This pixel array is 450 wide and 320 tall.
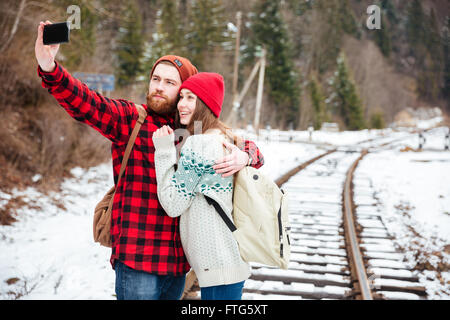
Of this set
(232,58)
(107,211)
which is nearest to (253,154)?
(107,211)

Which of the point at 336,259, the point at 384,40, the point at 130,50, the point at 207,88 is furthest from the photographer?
the point at 384,40

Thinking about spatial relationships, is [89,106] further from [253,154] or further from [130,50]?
[130,50]

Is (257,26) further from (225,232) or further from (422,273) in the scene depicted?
(225,232)

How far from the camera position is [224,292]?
1602 millimetres

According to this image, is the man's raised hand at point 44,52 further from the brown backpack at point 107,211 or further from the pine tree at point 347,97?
the pine tree at point 347,97

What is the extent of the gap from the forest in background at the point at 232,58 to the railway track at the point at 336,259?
5.51m

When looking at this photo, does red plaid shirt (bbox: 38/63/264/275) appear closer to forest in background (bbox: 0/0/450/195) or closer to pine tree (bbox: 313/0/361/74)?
forest in background (bbox: 0/0/450/195)

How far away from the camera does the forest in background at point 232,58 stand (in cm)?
769

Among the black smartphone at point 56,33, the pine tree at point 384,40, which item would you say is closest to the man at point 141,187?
the black smartphone at point 56,33

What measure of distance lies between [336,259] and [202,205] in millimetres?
3436

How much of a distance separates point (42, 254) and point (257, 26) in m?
28.2

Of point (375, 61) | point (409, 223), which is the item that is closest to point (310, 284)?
point (409, 223)

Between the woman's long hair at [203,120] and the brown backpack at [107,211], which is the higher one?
the woman's long hair at [203,120]

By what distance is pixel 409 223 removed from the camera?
6.17 metres
